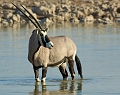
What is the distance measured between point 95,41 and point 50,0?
72.4ft

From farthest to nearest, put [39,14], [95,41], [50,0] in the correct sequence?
1. [50,0]
2. [39,14]
3. [95,41]

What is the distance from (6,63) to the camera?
13.7m

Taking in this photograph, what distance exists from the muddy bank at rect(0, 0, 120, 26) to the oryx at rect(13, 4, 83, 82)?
19582mm

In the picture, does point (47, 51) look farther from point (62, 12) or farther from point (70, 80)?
point (62, 12)

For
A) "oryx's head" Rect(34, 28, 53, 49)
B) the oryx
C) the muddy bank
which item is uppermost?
"oryx's head" Rect(34, 28, 53, 49)

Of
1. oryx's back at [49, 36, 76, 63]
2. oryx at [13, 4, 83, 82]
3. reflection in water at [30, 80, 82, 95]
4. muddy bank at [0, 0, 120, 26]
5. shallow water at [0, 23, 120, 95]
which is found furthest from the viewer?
muddy bank at [0, 0, 120, 26]

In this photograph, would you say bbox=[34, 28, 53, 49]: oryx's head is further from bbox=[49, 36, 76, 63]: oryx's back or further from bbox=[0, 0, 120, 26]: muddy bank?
bbox=[0, 0, 120, 26]: muddy bank

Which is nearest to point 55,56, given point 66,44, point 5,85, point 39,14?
point 66,44

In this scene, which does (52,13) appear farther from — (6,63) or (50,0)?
(6,63)

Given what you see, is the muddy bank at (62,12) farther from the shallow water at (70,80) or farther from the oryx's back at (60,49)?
the oryx's back at (60,49)

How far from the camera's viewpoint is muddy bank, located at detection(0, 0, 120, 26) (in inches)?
1302

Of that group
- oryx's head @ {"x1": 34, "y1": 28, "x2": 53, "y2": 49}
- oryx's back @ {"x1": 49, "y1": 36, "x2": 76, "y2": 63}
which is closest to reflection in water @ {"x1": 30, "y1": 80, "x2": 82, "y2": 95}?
oryx's back @ {"x1": 49, "y1": 36, "x2": 76, "y2": 63}

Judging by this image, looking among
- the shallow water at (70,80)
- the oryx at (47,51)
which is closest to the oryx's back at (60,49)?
the oryx at (47,51)

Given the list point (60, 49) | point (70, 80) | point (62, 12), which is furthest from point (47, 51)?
point (62, 12)
